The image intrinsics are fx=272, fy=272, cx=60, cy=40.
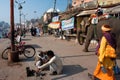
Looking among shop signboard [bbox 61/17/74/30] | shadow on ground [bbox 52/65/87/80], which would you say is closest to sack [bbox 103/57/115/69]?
shadow on ground [bbox 52/65/87/80]

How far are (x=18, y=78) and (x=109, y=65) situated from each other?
395cm

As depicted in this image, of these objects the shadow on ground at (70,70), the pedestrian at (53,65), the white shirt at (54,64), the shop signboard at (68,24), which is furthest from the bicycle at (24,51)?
the shop signboard at (68,24)

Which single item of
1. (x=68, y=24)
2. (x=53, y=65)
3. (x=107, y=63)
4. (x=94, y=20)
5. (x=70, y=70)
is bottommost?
(x=70, y=70)

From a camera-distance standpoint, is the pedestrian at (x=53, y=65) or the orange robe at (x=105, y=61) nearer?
Answer: the orange robe at (x=105, y=61)

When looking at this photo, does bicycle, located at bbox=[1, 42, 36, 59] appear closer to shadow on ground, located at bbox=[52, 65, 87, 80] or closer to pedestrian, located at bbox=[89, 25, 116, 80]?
shadow on ground, located at bbox=[52, 65, 87, 80]

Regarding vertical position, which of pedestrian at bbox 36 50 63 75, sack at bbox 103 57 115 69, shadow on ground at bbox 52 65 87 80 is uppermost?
sack at bbox 103 57 115 69

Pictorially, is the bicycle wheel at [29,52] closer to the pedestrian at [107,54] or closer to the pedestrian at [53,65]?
the pedestrian at [53,65]

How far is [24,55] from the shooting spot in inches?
600

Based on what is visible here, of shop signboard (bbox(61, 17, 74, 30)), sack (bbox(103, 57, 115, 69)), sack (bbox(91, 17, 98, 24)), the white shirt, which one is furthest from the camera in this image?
shop signboard (bbox(61, 17, 74, 30))

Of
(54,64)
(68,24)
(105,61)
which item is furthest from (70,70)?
(68,24)

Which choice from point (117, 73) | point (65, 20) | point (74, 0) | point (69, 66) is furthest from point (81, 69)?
point (74, 0)

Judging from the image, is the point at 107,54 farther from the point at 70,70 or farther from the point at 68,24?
the point at 68,24

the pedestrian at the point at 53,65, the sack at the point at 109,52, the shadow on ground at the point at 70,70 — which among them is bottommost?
the shadow on ground at the point at 70,70

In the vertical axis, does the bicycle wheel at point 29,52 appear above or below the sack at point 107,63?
below
